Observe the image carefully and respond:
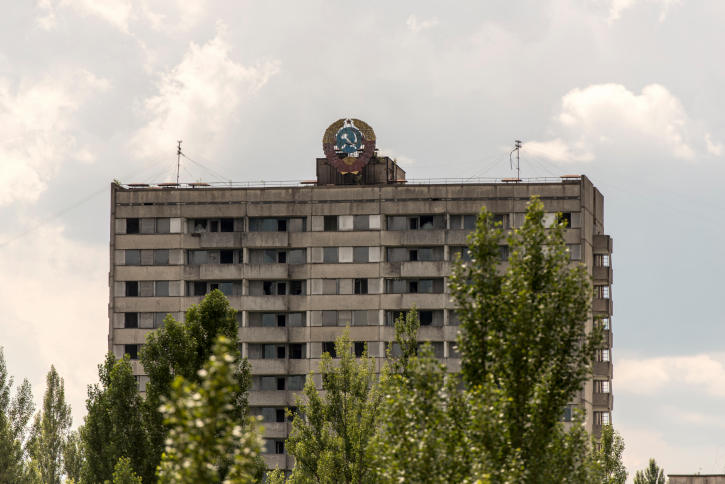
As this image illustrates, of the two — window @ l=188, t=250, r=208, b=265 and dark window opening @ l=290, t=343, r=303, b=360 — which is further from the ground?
window @ l=188, t=250, r=208, b=265

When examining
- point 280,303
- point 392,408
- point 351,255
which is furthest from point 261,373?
point 392,408

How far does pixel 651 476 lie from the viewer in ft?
388

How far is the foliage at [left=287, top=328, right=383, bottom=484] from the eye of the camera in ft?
206

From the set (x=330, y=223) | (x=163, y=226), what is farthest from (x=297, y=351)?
(x=163, y=226)

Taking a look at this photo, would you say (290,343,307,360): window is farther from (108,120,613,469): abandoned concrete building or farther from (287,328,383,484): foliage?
(287,328,383,484): foliage

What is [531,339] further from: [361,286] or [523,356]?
[361,286]

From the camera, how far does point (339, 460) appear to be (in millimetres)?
63000

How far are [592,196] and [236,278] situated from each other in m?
35.8

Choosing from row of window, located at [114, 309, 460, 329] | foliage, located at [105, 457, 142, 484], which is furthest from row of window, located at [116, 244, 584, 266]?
foliage, located at [105, 457, 142, 484]

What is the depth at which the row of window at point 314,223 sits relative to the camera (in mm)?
101875

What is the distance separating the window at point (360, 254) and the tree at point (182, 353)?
176 feet

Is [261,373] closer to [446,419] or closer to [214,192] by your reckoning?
[214,192]

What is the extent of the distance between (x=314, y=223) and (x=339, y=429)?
40374 mm

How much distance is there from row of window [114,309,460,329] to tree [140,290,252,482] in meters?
51.4
